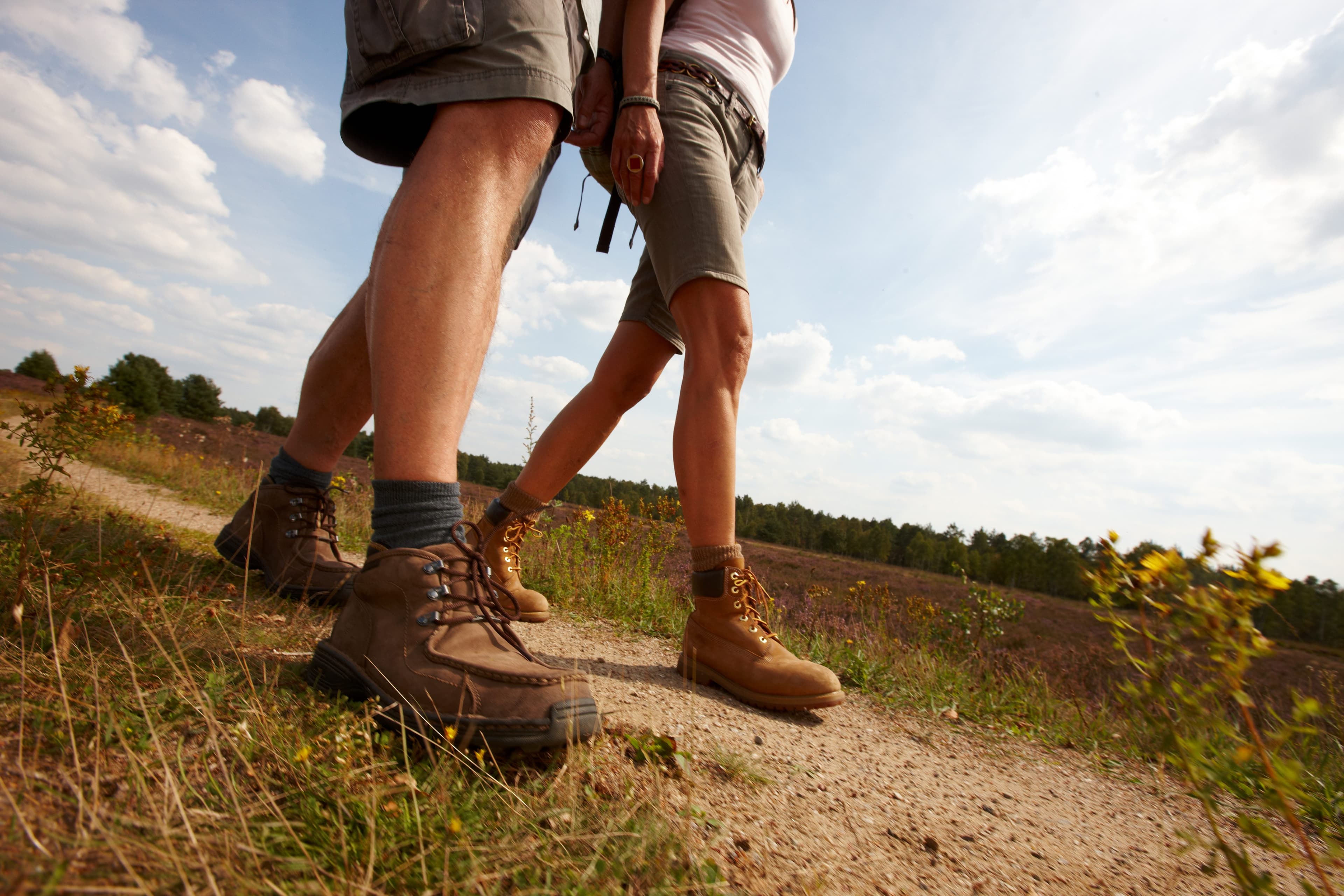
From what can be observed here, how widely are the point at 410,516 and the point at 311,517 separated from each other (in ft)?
3.16

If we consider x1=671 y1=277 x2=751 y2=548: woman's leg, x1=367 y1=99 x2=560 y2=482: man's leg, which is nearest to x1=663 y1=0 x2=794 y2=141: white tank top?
x1=671 y1=277 x2=751 y2=548: woman's leg

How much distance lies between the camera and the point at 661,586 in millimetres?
3652

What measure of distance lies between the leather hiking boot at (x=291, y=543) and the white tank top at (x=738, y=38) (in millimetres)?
1943

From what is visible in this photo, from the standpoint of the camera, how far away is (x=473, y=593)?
4.13 ft

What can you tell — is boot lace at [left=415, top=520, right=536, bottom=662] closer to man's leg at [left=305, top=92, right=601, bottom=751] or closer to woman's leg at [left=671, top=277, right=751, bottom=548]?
man's leg at [left=305, top=92, right=601, bottom=751]

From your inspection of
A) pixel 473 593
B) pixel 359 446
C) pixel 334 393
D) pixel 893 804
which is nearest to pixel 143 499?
pixel 334 393

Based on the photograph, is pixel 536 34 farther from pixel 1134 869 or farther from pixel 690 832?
pixel 1134 869

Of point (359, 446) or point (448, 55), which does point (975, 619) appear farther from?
point (359, 446)

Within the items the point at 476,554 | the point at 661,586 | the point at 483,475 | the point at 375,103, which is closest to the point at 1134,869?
the point at 476,554

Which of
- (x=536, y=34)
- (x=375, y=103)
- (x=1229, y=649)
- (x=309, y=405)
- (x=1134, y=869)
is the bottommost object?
(x=1134, y=869)

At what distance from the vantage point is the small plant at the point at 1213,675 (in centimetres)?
77

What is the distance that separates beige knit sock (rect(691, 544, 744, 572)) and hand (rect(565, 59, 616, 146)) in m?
1.39

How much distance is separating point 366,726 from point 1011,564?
137 ft

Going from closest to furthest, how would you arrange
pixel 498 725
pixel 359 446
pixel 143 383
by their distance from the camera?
pixel 498 725, pixel 359 446, pixel 143 383
